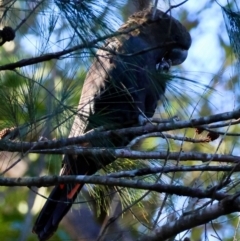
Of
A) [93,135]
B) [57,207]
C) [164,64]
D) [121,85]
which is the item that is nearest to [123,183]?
[93,135]

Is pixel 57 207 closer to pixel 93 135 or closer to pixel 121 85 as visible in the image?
pixel 121 85

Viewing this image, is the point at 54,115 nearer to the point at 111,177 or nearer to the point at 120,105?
the point at 111,177

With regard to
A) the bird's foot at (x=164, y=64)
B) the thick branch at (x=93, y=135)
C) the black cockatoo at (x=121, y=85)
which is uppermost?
the bird's foot at (x=164, y=64)

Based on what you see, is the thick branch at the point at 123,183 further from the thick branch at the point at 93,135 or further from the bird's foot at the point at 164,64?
the bird's foot at the point at 164,64

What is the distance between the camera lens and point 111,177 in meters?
2.00

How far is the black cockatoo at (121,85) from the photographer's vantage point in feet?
7.41

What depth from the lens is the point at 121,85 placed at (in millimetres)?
2705

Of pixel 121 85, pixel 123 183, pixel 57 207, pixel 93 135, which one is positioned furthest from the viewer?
pixel 57 207

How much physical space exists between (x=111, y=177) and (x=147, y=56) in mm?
930

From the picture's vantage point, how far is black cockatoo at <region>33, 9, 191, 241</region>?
7.41ft

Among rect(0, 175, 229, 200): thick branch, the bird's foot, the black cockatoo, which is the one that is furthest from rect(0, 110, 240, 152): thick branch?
the bird's foot

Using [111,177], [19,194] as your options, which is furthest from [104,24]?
[19,194]

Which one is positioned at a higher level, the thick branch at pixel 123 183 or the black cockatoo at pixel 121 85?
the black cockatoo at pixel 121 85

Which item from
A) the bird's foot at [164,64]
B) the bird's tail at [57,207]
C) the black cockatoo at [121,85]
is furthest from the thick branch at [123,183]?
the bird's foot at [164,64]
